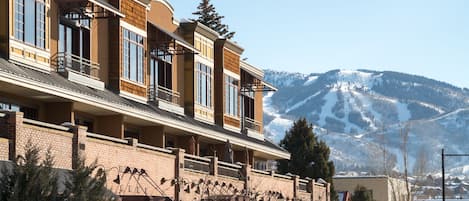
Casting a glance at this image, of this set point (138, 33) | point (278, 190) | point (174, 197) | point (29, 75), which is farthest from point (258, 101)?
point (29, 75)

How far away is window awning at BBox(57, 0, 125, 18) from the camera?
4069cm

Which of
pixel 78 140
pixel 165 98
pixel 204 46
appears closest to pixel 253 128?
pixel 204 46

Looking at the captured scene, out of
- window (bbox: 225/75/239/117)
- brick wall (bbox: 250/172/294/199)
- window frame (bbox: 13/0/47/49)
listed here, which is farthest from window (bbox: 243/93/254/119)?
window frame (bbox: 13/0/47/49)

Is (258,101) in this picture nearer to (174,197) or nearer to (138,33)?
(138,33)

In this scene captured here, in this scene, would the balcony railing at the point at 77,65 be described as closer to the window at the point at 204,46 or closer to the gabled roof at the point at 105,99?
the gabled roof at the point at 105,99

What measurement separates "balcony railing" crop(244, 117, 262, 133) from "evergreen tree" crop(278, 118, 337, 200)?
12.3 metres

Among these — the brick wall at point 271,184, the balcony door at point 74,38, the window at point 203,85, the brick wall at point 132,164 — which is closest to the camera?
the brick wall at point 132,164

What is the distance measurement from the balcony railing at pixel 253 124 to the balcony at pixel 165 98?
462 inches

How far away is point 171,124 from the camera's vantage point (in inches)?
1875

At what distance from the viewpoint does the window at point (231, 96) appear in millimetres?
61219

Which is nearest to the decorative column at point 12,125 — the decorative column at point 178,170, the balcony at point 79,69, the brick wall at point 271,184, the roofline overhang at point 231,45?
the balcony at point 79,69

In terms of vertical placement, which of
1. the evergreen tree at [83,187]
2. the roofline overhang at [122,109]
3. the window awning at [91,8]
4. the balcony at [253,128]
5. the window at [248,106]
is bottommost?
the evergreen tree at [83,187]

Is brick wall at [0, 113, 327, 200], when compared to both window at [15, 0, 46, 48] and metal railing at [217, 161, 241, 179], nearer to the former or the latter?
metal railing at [217, 161, 241, 179]

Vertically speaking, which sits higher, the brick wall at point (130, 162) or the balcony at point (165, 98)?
the balcony at point (165, 98)
